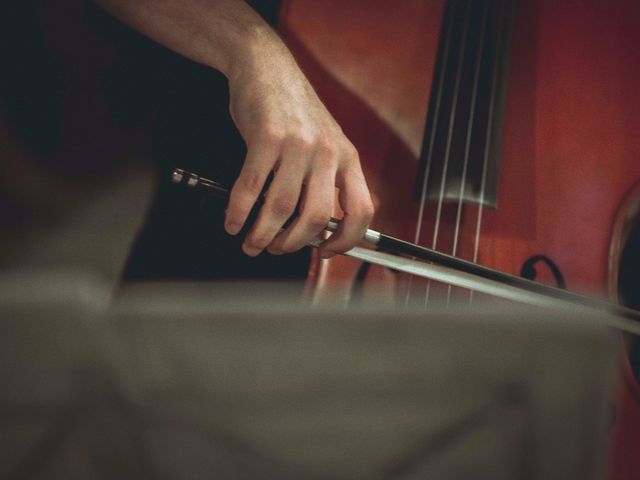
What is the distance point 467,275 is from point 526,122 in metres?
0.31

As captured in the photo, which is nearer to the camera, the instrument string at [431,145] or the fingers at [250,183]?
the fingers at [250,183]

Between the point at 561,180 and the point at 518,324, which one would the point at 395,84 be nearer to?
the point at 561,180

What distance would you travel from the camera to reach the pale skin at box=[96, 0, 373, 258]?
442mm

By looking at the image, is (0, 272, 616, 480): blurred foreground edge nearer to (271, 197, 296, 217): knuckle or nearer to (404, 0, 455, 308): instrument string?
(271, 197, 296, 217): knuckle

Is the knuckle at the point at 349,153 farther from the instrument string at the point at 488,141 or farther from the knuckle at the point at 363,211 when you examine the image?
the instrument string at the point at 488,141

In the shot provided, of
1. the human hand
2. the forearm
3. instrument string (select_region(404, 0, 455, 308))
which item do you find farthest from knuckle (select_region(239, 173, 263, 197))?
instrument string (select_region(404, 0, 455, 308))

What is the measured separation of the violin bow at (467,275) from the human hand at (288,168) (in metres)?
0.03

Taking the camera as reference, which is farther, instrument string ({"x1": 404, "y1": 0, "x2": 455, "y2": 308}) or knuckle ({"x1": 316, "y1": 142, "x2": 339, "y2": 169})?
instrument string ({"x1": 404, "y1": 0, "x2": 455, "y2": 308})

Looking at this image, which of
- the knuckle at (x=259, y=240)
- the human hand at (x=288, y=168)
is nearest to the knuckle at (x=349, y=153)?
the human hand at (x=288, y=168)

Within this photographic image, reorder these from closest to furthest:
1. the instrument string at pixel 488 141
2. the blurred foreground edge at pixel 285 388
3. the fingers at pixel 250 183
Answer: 1. the blurred foreground edge at pixel 285 388
2. the fingers at pixel 250 183
3. the instrument string at pixel 488 141

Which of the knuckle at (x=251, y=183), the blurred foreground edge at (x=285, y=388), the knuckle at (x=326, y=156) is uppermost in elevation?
the knuckle at (x=326, y=156)

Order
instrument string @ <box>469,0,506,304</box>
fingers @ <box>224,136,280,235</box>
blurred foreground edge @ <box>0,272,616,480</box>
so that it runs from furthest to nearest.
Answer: instrument string @ <box>469,0,506,304</box> < fingers @ <box>224,136,280,235</box> < blurred foreground edge @ <box>0,272,616,480</box>

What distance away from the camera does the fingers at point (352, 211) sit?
472mm

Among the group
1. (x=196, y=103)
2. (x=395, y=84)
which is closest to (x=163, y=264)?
(x=196, y=103)
